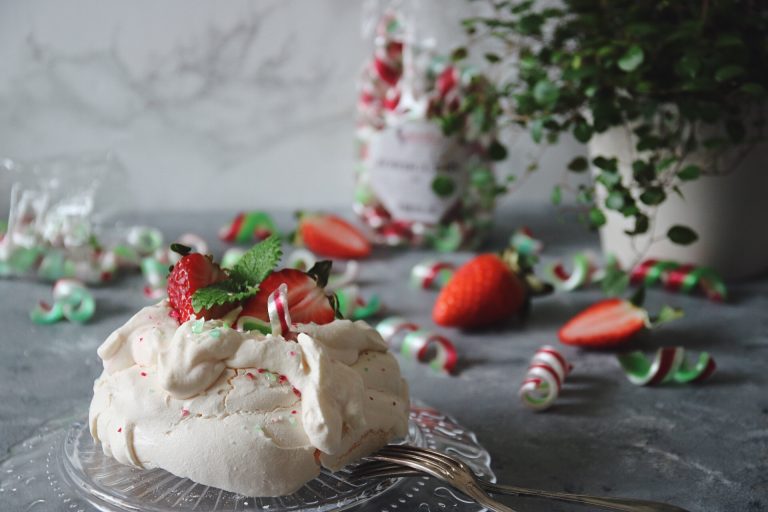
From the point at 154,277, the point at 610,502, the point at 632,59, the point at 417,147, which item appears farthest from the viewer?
the point at 417,147

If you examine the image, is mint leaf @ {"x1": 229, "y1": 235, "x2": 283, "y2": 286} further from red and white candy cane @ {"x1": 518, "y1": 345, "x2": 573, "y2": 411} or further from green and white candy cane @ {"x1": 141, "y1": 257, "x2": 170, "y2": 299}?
green and white candy cane @ {"x1": 141, "y1": 257, "x2": 170, "y2": 299}

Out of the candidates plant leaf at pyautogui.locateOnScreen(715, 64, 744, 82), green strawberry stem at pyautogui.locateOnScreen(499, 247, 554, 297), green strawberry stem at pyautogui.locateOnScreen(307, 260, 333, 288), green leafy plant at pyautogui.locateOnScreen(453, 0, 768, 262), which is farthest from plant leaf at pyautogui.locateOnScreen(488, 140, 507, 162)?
green strawberry stem at pyautogui.locateOnScreen(307, 260, 333, 288)

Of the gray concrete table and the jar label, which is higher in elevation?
the jar label

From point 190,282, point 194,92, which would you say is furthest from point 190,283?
point 194,92

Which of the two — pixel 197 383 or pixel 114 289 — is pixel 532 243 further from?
pixel 197 383

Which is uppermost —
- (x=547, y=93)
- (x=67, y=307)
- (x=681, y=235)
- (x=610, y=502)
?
(x=547, y=93)

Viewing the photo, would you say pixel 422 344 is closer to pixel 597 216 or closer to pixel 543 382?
pixel 543 382

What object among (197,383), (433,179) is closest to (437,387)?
(197,383)
